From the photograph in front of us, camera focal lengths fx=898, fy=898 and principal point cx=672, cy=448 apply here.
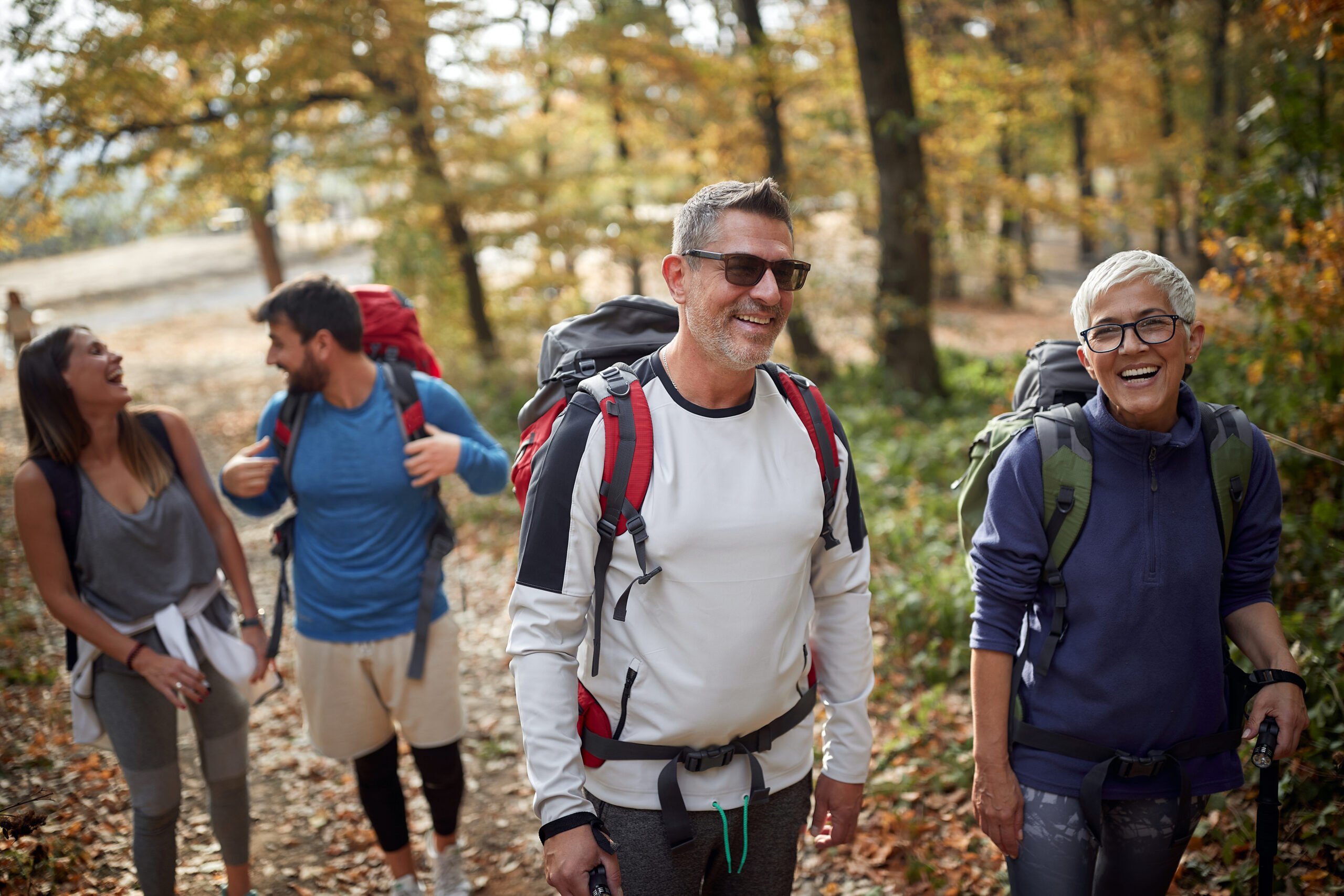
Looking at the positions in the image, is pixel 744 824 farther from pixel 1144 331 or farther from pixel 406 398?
pixel 406 398

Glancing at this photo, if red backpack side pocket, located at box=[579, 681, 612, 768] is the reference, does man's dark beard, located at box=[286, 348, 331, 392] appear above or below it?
above

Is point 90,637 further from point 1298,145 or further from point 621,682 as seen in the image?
point 1298,145

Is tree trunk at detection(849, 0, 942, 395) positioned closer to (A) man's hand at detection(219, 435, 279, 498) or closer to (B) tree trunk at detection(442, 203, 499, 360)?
(B) tree trunk at detection(442, 203, 499, 360)

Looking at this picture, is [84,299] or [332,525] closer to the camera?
[332,525]

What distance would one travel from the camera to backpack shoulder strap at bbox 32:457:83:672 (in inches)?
125

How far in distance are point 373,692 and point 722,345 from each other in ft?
7.47

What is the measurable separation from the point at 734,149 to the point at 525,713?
1179 centimetres

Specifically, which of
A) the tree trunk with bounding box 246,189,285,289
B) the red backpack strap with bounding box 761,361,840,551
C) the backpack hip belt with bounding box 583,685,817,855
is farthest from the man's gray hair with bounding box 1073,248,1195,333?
the tree trunk with bounding box 246,189,285,289

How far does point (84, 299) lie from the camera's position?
26938 millimetres

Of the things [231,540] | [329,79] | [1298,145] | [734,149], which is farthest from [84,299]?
[1298,145]

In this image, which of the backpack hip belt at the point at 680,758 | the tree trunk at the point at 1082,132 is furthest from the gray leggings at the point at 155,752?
the tree trunk at the point at 1082,132

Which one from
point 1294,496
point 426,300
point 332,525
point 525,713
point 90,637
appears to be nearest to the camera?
point 525,713

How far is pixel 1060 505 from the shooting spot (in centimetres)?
232

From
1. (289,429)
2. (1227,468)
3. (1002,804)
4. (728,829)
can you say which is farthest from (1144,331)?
(289,429)
